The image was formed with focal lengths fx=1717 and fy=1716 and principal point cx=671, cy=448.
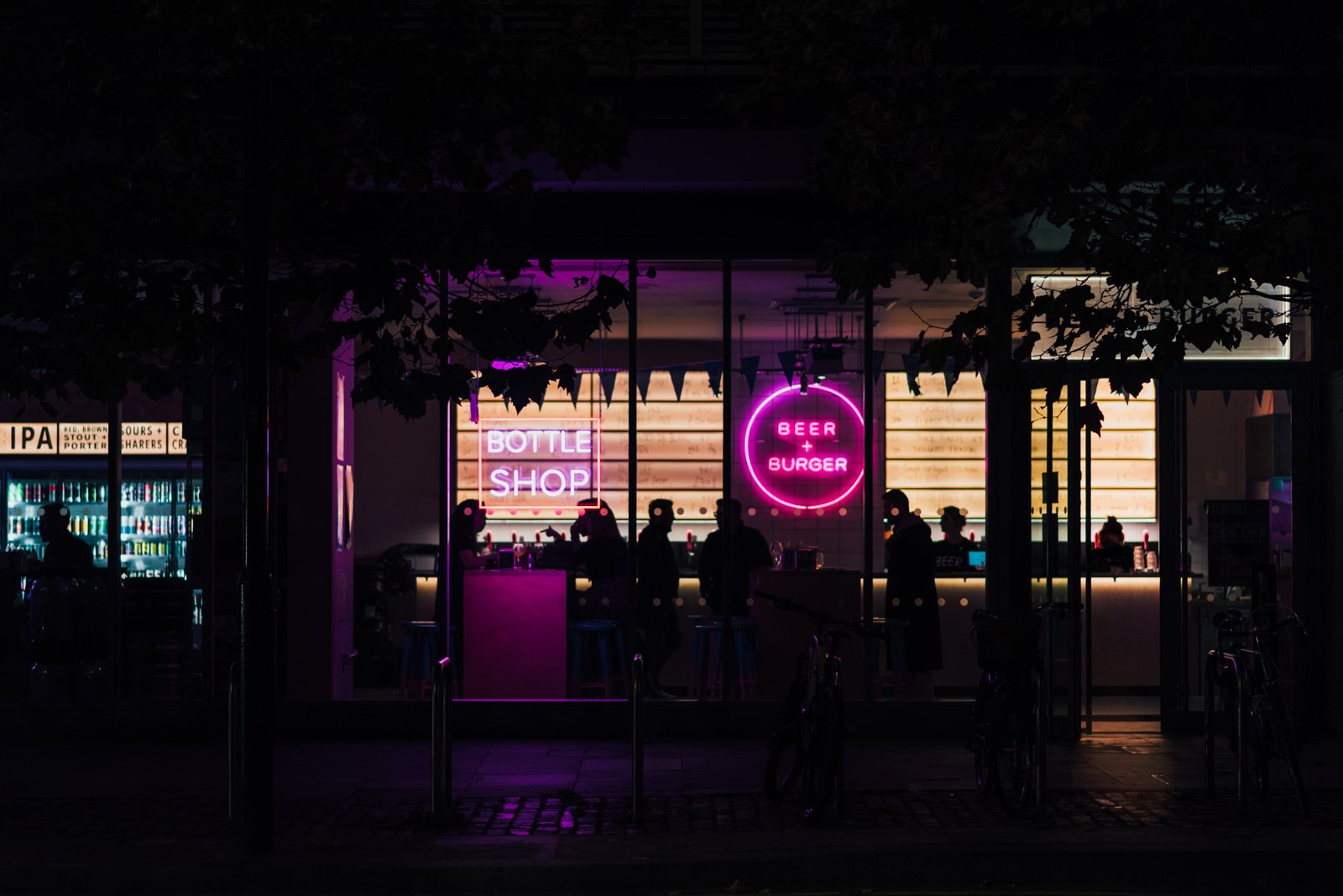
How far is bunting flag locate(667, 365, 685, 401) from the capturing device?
13703 mm

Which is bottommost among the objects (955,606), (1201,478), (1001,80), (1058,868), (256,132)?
(1058,868)

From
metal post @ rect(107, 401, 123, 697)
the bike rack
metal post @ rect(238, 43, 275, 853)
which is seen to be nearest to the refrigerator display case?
metal post @ rect(107, 401, 123, 697)

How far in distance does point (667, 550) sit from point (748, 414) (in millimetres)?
1307

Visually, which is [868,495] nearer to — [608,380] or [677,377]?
[677,377]

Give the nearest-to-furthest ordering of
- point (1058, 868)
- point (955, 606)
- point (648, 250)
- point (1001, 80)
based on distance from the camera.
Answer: point (1058, 868) → point (1001, 80) → point (648, 250) → point (955, 606)

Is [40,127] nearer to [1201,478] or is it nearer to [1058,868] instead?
[1058,868]

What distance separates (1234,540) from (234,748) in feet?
27.4

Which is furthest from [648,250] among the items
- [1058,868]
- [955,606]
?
[1058,868]

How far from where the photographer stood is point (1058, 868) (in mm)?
8703

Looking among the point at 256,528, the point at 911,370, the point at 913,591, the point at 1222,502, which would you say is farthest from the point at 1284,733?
the point at 256,528

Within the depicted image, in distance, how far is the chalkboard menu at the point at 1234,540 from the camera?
13.9 metres

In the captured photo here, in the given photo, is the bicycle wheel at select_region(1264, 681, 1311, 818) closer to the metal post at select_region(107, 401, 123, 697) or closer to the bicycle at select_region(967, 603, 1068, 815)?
the bicycle at select_region(967, 603, 1068, 815)

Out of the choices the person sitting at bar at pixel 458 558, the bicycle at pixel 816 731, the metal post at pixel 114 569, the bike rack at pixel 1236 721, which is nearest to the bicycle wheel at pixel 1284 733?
the bike rack at pixel 1236 721

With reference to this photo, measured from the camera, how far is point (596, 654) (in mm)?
13672
